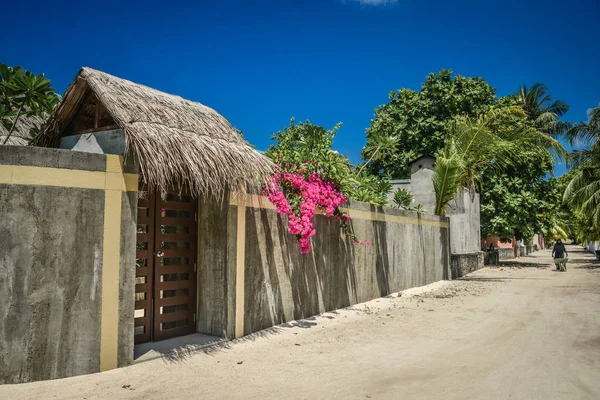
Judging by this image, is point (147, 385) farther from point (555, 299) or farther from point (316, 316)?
point (555, 299)

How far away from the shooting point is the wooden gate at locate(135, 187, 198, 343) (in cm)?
652

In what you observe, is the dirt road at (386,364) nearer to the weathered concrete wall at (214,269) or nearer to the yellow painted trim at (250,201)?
the weathered concrete wall at (214,269)

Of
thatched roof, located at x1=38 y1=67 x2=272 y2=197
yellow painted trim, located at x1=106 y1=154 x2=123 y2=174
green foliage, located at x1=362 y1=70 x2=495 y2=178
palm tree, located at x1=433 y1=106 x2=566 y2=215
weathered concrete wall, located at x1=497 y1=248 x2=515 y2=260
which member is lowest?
weathered concrete wall, located at x1=497 y1=248 x2=515 y2=260

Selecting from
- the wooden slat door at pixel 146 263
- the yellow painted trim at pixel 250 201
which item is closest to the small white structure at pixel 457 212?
the yellow painted trim at pixel 250 201

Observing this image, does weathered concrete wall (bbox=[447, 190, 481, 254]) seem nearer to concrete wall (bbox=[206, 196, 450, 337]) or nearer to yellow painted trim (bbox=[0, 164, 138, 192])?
concrete wall (bbox=[206, 196, 450, 337])

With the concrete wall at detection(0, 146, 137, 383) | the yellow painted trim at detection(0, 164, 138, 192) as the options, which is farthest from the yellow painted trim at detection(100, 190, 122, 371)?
the yellow painted trim at detection(0, 164, 138, 192)

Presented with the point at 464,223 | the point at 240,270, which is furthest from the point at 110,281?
the point at 464,223

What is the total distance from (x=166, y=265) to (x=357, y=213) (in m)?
5.40

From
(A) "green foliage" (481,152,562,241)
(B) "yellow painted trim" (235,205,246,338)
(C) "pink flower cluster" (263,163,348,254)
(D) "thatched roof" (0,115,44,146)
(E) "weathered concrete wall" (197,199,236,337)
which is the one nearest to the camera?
(E) "weathered concrete wall" (197,199,236,337)

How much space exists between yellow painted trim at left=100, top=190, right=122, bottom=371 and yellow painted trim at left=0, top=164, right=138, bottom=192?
0.13 m

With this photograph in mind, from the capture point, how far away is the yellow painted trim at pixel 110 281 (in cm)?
538

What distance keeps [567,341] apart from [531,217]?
1956cm

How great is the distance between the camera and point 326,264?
9734mm

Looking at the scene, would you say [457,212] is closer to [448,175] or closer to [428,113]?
[448,175]
